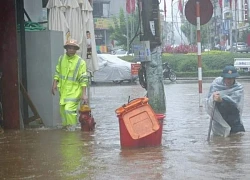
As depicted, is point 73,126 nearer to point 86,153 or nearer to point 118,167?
point 86,153

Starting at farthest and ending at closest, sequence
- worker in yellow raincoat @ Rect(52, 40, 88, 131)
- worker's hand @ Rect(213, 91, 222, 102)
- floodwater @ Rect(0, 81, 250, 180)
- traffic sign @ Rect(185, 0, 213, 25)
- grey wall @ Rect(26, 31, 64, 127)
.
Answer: traffic sign @ Rect(185, 0, 213, 25) < grey wall @ Rect(26, 31, 64, 127) < worker in yellow raincoat @ Rect(52, 40, 88, 131) < worker's hand @ Rect(213, 91, 222, 102) < floodwater @ Rect(0, 81, 250, 180)

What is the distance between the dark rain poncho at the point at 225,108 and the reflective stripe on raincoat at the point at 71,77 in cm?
206

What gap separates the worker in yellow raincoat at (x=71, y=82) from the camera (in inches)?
400

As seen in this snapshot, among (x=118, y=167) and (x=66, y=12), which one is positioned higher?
(x=66, y=12)

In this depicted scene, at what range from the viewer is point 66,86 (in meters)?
10.2

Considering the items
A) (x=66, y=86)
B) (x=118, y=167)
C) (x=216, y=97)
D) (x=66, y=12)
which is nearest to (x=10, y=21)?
(x=66, y=86)

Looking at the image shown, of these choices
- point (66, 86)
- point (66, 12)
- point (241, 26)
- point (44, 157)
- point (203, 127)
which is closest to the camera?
point (44, 157)

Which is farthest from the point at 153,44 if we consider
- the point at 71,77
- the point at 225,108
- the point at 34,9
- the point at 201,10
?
the point at 225,108

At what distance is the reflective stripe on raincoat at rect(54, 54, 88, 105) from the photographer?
10.2 m

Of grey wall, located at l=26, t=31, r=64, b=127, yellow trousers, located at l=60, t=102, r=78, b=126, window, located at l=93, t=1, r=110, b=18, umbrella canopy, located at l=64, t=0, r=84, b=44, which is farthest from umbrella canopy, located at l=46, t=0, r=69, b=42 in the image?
window, located at l=93, t=1, r=110, b=18

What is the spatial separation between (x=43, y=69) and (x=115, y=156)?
12.3 feet

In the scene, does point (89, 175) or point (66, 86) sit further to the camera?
point (66, 86)

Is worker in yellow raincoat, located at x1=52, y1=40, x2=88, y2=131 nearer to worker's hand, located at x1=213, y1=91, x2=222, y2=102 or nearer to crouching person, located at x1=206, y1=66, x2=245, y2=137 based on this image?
crouching person, located at x1=206, y1=66, x2=245, y2=137

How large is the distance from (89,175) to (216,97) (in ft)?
10.0
